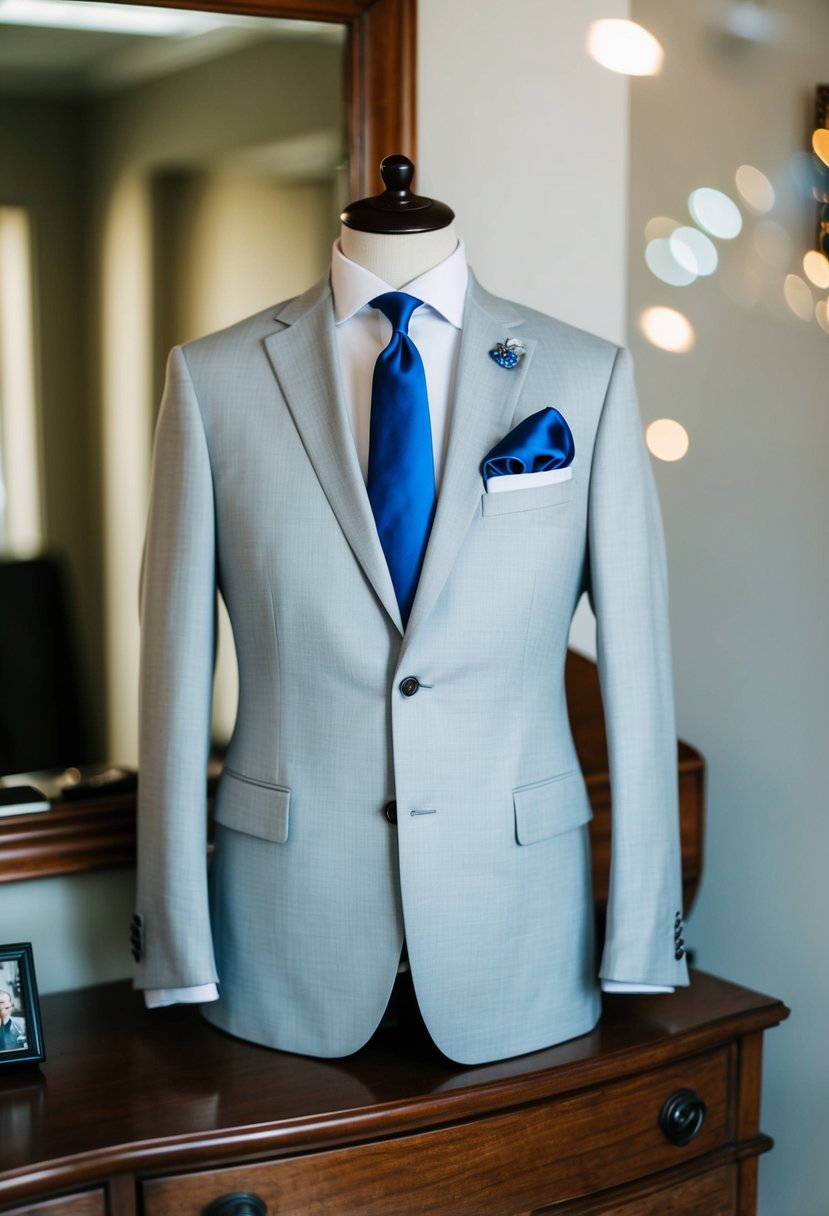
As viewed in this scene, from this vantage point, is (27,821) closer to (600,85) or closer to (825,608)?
(825,608)

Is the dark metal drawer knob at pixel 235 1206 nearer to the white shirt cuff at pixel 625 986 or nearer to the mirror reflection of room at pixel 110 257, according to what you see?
the white shirt cuff at pixel 625 986

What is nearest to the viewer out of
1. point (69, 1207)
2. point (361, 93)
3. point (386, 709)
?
point (69, 1207)

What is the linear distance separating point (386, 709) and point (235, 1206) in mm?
540

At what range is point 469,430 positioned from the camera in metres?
1.39

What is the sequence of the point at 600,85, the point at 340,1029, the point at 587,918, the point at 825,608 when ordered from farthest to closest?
the point at 600,85 < the point at 825,608 < the point at 587,918 < the point at 340,1029

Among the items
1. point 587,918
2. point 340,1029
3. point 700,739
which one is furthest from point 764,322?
point 340,1029

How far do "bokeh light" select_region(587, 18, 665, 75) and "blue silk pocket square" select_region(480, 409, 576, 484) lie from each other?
3.15 feet

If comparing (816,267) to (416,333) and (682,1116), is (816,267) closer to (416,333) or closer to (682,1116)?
(416,333)

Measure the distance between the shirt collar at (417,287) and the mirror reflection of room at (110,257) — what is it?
0.39 metres

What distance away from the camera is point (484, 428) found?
140 centimetres

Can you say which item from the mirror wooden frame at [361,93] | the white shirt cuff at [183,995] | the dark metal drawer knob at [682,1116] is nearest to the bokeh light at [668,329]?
the mirror wooden frame at [361,93]

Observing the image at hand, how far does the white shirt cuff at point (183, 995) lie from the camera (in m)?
1.42

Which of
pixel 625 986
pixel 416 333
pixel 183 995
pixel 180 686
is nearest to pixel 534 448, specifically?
pixel 416 333

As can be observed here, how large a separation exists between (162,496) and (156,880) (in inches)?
17.4
